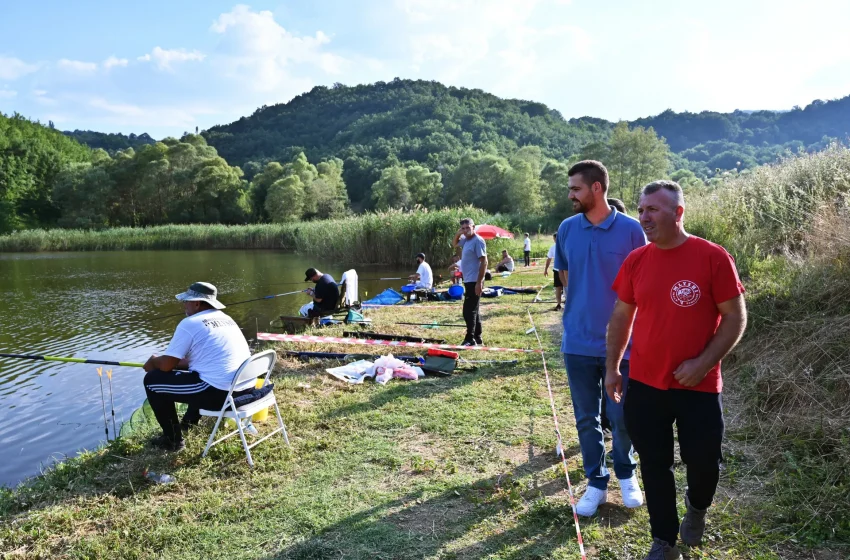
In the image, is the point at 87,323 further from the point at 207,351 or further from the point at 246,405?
the point at 246,405

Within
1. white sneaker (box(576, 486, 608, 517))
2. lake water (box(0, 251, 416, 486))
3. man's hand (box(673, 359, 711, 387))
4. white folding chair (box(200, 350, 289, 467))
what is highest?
man's hand (box(673, 359, 711, 387))

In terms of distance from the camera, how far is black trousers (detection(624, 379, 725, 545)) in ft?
7.82

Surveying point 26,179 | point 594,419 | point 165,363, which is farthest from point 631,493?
point 26,179

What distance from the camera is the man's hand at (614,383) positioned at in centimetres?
276

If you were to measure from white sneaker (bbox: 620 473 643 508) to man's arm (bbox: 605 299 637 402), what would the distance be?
2.77 ft

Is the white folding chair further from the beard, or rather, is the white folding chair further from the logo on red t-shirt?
the logo on red t-shirt

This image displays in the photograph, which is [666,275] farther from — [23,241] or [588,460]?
[23,241]

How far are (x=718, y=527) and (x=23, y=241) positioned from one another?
53288 millimetres

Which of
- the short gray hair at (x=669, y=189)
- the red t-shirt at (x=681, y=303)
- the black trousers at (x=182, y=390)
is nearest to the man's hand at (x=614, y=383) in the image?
the red t-shirt at (x=681, y=303)

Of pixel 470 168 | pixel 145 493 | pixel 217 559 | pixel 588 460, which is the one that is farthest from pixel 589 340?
pixel 470 168

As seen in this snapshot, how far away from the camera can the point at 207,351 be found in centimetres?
450

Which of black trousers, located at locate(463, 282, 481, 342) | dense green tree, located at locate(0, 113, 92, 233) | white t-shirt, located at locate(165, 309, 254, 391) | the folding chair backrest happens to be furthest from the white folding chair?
dense green tree, located at locate(0, 113, 92, 233)

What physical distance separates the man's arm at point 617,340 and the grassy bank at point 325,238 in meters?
20.0

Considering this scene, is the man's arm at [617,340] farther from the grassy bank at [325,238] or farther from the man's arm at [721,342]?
the grassy bank at [325,238]
